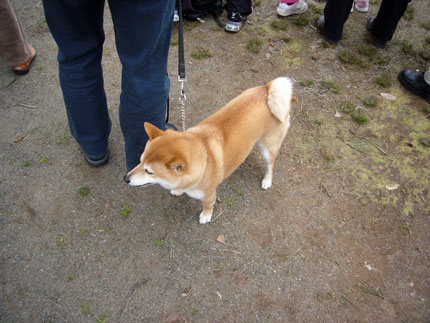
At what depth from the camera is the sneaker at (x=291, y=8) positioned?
437 cm

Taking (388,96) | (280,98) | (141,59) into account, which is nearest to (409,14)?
(388,96)

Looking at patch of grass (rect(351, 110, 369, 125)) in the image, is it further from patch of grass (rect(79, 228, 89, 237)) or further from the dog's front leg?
patch of grass (rect(79, 228, 89, 237))

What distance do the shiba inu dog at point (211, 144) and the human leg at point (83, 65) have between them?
2.06ft

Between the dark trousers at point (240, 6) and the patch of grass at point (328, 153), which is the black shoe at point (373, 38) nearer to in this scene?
the dark trousers at point (240, 6)

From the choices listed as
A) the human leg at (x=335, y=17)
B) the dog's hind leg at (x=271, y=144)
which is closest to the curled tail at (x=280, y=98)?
the dog's hind leg at (x=271, y=144)

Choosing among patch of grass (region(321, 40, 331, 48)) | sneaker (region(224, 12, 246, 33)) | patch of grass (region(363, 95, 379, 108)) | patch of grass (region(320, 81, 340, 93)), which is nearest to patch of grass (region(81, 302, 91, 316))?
patch of grass (region(320, 81, 340, 93))

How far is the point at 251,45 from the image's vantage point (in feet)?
13.1

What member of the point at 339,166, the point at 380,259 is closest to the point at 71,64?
the point at 339,166

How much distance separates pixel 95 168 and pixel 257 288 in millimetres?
1829

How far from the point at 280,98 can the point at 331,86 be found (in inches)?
70.9

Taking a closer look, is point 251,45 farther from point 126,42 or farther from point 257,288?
point 257,288

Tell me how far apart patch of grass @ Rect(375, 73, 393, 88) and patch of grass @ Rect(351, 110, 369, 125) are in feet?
2.21

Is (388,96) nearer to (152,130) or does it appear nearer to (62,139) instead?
(152,130)

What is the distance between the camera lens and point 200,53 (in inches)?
151
